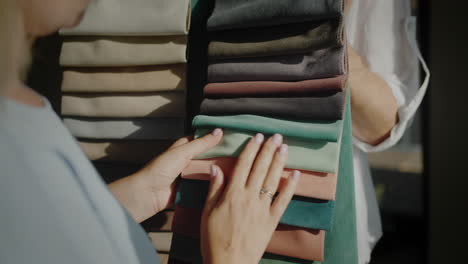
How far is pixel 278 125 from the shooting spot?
1.04ft

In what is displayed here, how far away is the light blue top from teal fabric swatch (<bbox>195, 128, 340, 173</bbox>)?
13 centimetres

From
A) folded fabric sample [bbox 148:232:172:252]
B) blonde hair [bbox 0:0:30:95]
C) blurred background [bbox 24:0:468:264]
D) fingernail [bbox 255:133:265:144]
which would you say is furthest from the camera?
blurred background [bbox 24:0:468:264]

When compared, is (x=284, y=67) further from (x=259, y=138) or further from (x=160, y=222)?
(x=160, y=222)

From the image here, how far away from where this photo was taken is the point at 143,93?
41 cm

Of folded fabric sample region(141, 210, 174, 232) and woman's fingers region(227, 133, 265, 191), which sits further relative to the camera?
folded fabric sample region(141, 210, 174, 232)

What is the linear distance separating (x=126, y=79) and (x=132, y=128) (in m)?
0.07

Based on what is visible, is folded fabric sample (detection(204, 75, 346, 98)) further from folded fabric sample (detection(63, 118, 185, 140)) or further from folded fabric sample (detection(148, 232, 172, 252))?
folded fabric sample (detection(148, 232, 172, 252))

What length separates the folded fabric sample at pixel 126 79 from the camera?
394mm

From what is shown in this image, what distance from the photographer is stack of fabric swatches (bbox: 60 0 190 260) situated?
0.38 m

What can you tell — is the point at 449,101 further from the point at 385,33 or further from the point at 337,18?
the point at 337,18

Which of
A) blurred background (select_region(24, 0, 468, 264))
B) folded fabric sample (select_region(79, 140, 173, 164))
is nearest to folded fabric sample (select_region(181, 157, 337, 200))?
folded fabric sample (select_region(79, 140, 173, 164))

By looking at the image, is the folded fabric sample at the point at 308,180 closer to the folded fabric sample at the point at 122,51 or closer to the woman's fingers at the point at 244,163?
the woman's fingers at the point at 244,163

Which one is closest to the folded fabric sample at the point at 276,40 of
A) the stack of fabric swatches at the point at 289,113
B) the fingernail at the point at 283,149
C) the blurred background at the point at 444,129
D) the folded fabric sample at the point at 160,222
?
the stack of fabric swatches at the point at 289,113

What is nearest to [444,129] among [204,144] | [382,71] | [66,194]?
[382,71]
